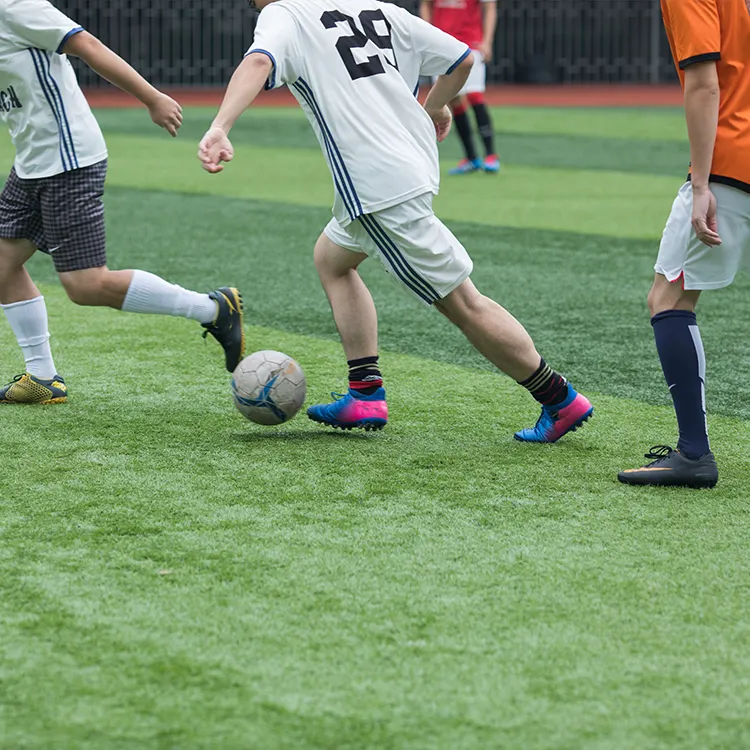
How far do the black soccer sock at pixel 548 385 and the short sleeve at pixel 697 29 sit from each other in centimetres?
127

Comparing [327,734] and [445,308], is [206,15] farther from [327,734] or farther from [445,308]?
[327,734]

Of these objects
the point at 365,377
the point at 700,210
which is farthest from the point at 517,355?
the point at 700,210

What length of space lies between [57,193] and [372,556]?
2290mm

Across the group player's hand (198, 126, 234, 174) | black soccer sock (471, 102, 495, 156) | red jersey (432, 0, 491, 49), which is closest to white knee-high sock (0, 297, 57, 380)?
player's hand (198, 126, 234, 174)

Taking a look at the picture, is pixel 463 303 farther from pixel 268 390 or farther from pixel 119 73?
pixel 119 73

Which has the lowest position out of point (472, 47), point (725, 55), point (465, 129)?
point (465, 129)

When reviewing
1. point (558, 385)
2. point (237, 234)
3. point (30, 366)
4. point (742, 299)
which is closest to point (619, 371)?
point (558, 385)

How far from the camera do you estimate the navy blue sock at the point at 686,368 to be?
4188 mm

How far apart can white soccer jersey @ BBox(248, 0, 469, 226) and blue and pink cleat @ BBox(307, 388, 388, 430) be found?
71 centimetres

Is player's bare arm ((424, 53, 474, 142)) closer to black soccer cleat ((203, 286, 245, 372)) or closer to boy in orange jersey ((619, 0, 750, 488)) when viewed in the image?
boy in orange jersey ((619, 0, 750, 488))

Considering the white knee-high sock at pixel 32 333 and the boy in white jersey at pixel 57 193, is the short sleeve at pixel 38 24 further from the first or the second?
the white knee-high sock at pixel 32 333

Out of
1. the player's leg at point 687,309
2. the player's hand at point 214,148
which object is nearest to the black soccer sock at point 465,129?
the player's leg at point 687,309

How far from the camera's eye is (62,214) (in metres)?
5.14

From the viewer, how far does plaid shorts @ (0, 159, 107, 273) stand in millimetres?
5148
